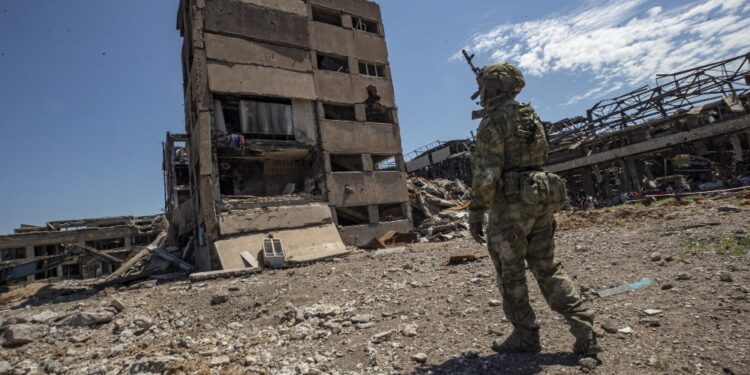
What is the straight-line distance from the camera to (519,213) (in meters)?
2.53

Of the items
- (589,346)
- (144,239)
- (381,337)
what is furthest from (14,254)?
(589,346)

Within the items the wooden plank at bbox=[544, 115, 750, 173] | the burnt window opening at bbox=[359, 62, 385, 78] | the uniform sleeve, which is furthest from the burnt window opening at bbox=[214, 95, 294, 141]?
the wooden plank at bbox=[544, 115, 750, 173]

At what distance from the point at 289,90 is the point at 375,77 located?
446 centimetres

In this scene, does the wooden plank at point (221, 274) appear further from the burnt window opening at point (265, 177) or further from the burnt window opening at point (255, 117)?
the burnt window opening at point (255, 117)

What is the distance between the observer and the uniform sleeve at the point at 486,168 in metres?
2.54

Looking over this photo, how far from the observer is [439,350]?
280 centimetres

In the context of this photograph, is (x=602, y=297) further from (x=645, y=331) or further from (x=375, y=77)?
(x=375, y=77)

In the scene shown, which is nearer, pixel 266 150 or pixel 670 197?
pixel 670 197

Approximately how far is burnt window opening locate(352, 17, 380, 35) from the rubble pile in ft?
25.9

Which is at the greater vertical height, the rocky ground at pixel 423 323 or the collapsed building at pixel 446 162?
the collapsed building at pixel 446 162

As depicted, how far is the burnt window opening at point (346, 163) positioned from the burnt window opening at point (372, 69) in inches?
161

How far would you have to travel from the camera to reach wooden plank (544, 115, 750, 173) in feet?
40.5

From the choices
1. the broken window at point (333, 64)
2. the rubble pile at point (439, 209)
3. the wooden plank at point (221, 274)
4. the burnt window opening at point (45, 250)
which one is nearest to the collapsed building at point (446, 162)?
the rubble pile at point (439, 209)

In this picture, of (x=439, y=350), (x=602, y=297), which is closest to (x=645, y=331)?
(x=602, y=297)
